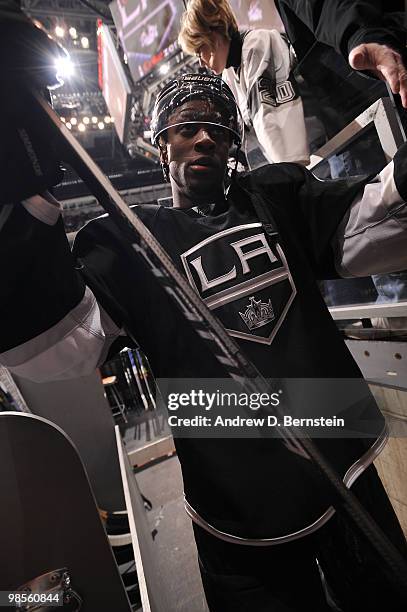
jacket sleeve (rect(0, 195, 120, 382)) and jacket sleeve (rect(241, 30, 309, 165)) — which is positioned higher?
jacket sleeve (rect(241, 30, 309, 165))

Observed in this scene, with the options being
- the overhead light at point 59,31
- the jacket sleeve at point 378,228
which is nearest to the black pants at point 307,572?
the jacket sleeve at point 378,228

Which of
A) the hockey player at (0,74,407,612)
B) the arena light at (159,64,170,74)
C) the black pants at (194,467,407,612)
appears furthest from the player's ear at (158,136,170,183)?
the arena light at (159,64,170,74)

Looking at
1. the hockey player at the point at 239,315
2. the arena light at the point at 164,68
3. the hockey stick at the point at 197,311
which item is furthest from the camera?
the arena light at the point at 164,68

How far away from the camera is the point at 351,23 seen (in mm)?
981

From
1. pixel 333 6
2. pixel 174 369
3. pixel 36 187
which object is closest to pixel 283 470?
pixel 174 369

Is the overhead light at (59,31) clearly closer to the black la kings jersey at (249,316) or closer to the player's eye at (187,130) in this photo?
the player's eye at (187,130)

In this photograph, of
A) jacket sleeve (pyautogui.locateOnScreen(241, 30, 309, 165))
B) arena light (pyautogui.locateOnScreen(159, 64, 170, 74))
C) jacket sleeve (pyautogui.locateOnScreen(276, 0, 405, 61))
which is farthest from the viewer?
arena light (pyautogui.locateOnScreen(159, 64, 170, 74))

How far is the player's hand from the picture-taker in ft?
2.69

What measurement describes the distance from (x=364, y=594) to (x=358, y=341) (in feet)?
3.91

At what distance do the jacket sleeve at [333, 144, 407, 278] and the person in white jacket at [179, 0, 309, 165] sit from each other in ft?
3.11

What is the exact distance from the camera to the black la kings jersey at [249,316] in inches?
32.1

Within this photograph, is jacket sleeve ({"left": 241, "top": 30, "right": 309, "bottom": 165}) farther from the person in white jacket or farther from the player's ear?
the player's ear

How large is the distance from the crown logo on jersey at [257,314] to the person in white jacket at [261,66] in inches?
46.3

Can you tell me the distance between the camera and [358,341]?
179cm
